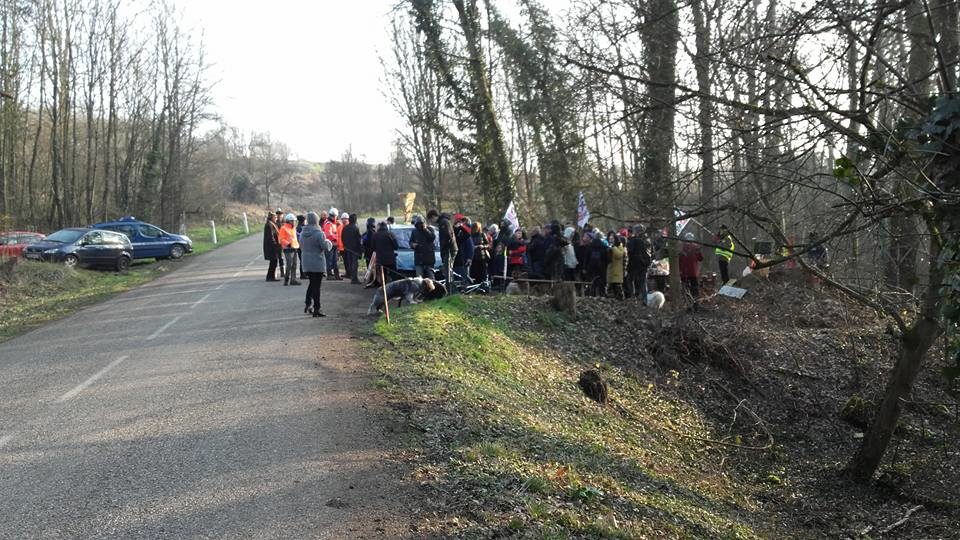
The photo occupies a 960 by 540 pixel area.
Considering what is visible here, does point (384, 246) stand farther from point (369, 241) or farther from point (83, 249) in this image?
point (83, 249)

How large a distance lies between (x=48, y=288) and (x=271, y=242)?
6282mm

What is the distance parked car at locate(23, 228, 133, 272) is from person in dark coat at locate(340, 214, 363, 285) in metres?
10.6

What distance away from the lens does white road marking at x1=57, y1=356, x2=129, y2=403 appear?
27.6 feet

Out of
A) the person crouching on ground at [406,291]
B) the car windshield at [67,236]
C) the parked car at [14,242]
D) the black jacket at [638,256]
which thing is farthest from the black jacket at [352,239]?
the car windshield at [67,236]

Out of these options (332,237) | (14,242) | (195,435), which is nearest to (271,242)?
(332,237)

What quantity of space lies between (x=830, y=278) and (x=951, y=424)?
499 centimetres

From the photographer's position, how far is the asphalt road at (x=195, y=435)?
17.2ft

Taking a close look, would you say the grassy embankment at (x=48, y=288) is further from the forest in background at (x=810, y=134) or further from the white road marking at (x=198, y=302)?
the forest in background at (x=810, y=134)

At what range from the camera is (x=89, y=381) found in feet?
29.9

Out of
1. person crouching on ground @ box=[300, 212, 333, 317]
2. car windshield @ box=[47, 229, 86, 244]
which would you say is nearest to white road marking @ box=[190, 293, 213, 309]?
person crouching on ground @ box=[300, 212, 333, 317]

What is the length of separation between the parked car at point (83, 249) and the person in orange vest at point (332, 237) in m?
9.26

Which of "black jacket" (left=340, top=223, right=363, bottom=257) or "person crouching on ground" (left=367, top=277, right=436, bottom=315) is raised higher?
"black jacket" (left=340, top=223, right=363, bottom=257)

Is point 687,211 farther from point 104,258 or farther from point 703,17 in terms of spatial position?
point 104,258

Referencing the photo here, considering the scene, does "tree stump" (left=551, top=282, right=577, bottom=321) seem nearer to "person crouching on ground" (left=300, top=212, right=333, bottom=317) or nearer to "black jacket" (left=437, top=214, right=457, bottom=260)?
"black jacket" (left=437, top=214, right=457, bottom=260)
